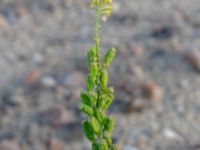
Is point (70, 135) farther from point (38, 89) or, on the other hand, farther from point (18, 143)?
point (38, 89)

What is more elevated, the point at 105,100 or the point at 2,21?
the point at 2,21

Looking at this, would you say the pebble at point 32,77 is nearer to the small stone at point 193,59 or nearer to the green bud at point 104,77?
the small stone at point 193,59

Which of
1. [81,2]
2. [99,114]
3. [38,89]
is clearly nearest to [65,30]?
[81,2]

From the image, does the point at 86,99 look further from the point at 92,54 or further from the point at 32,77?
the point at 32,77

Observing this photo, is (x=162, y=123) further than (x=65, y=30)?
No

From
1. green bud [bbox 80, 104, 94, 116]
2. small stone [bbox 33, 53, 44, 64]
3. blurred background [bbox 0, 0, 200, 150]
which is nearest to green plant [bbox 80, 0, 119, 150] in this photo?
green bud [bbox 80, 104, 94, 116]

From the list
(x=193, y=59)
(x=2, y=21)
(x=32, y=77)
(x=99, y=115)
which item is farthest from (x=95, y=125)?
Answer: (x=2, y=21)

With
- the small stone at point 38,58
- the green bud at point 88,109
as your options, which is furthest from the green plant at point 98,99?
the small stone at point 38,58
